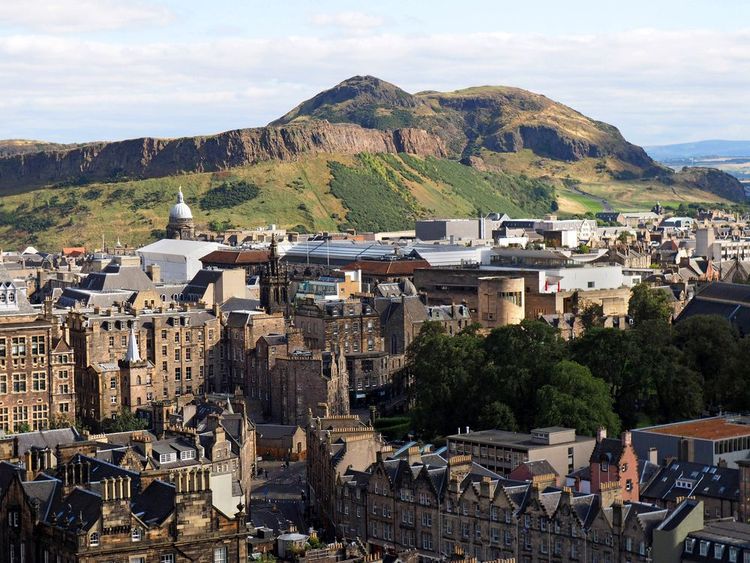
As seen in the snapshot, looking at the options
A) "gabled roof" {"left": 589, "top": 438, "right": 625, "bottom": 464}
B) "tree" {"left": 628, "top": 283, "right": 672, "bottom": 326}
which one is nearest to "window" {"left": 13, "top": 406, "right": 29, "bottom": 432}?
"gabled roof" {"left": 589, "top": 438, "right": 625, "bottom": 464}

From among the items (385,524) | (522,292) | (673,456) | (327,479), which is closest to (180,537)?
(385,524)

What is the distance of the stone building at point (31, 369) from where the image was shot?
134125mm

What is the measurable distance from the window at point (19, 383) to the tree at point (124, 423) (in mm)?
8689

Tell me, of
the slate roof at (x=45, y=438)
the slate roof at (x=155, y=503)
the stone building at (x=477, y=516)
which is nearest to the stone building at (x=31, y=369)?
the slate roof at (x=45, y=438)

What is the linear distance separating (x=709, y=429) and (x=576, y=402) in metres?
10.1

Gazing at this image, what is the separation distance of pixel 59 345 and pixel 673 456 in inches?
2317

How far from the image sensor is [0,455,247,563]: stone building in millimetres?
61750

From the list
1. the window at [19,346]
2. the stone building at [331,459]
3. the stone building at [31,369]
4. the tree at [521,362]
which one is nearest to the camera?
the stone building at [331,459]

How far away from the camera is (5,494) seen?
69.2 meters

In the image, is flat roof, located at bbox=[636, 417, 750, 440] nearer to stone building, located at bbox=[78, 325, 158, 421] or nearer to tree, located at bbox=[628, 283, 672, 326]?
tree, located at bbox=[628, 283, 672, 326]

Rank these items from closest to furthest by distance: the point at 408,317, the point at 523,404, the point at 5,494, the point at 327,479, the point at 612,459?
the point at 5,494, the point at 612,459, the point at 327,479, the point at 523,404, the point at 408,317

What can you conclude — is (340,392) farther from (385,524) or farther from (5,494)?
(5,494)

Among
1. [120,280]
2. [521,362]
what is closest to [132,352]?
[120,280]

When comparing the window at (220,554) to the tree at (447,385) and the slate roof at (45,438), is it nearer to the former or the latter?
the slate roof at (45,438)
